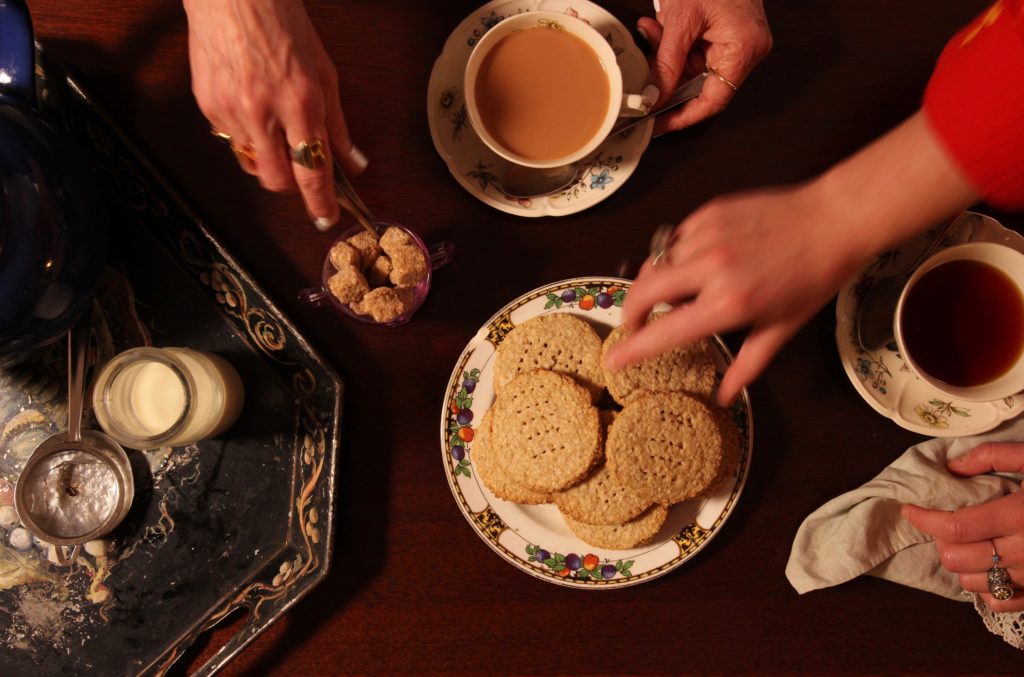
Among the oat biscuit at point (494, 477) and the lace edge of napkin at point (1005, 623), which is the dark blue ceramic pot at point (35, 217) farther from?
the lace edge of napkin at point (1005, 623)

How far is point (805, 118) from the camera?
1.19 meters

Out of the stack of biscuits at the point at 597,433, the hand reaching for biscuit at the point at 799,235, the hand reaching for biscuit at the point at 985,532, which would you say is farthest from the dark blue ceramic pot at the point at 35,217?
the hand reaching for biscuit at the point at 985,532

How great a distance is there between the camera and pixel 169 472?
3.77 feet

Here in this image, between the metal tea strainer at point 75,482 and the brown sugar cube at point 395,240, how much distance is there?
21.0 inches

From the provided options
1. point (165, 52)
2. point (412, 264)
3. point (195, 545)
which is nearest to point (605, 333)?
point (412, 264)

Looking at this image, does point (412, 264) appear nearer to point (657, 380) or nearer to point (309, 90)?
point (309, 90)

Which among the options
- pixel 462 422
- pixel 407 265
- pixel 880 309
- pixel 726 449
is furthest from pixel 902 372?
pixel 407 265

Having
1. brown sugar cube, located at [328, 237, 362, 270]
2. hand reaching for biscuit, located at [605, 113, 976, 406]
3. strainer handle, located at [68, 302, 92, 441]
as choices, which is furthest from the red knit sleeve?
strainer handle, located at [68, 302, 92, 441]

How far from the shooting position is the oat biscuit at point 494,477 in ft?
3.66

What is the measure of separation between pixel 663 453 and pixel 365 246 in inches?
24.0

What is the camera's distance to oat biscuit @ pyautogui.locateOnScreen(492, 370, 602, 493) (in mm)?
1091

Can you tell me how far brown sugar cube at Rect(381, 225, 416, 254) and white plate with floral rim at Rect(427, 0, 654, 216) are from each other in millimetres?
142

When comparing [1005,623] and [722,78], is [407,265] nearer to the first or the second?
[722,78]

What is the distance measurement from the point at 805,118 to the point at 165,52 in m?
1.16
